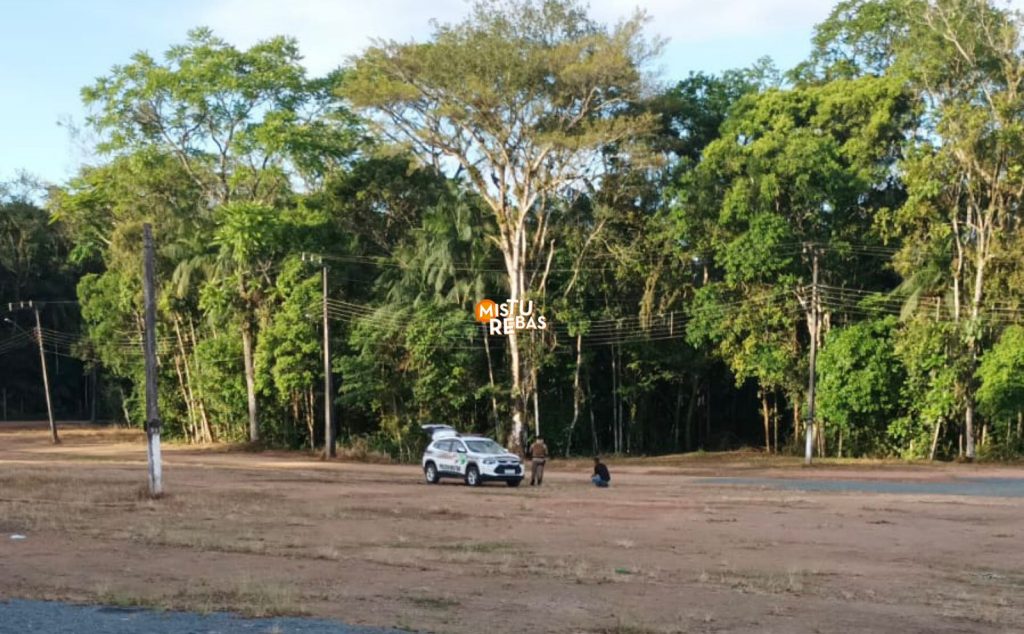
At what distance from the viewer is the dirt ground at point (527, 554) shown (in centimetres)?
1315

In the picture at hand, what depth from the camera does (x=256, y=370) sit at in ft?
189

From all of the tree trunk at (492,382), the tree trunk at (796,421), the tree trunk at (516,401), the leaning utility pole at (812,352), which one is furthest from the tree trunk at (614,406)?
the leaning utility pole at (812,352)

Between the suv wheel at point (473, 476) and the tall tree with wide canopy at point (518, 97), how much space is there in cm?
1651

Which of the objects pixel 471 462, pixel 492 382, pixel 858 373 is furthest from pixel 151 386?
pixel 858 373

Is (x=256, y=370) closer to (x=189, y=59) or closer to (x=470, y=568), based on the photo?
(x=189, y=59)

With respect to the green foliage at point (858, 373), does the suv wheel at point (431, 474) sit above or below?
below

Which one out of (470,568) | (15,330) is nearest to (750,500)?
(470,568)

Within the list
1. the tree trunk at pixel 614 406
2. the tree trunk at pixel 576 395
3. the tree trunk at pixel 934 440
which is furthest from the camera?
the tree trunk at pixel 614 406

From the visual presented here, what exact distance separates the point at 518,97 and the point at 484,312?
420 inches

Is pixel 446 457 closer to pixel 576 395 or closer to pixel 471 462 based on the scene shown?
pixel 471 462

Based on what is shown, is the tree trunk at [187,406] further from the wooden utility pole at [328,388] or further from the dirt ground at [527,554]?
the dirt ground at [527,554]

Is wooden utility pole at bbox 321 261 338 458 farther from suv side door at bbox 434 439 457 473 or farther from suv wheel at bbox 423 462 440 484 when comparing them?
suv side door at bbox 434 439 457 473

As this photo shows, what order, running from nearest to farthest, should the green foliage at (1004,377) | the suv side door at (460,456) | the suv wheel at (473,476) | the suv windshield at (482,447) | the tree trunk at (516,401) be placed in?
the suv wheel at (473,476)
the suv side door at (460,456)
the suv windshield at (482,447)
the green foliage at (1004,377)
the tree trunk at (516,401)

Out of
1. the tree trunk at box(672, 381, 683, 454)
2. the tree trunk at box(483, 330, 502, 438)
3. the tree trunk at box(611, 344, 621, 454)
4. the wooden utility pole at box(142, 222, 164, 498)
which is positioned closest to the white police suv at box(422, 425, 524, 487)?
the wooden utility pole at box(142, 222, 164, 498)
